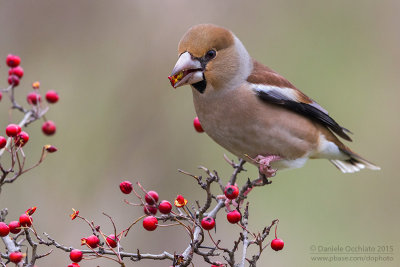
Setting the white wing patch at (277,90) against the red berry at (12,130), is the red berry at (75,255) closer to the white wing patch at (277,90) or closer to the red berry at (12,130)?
the red berry at (12,130)

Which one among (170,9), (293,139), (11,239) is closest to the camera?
(11,239)

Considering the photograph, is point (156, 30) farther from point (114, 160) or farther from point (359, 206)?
point (359, 206)

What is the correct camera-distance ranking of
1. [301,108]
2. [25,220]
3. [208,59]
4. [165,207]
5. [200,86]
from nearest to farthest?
[25,220]
[165,207]
[208,59]
[200,86]
[301,108]

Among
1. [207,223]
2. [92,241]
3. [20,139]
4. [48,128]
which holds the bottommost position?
[92,241]

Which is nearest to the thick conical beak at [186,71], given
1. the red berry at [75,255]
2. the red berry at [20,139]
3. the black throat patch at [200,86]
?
the black throat patch at [200,86]

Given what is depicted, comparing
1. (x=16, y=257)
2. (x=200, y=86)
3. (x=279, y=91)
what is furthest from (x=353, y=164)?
(x=16, y=257)

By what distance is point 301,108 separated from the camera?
388cm

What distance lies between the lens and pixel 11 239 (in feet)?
7.82

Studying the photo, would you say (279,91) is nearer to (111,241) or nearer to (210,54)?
(210,54)

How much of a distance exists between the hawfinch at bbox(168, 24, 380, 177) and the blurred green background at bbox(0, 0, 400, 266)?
143cm

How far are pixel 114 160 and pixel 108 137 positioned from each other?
0.71ft

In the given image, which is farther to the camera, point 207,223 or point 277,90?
point 277,90

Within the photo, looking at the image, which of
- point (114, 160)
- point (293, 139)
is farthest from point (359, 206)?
point (114, 160)

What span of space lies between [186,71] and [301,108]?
103cm
